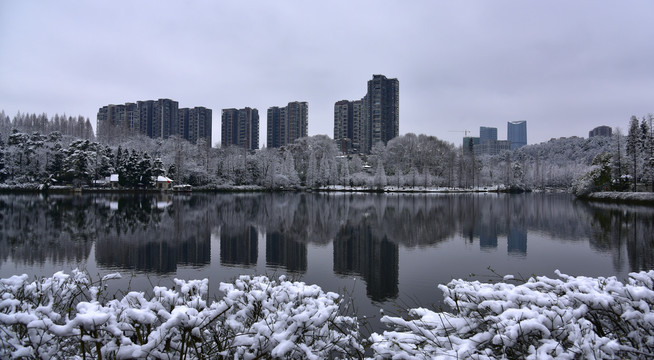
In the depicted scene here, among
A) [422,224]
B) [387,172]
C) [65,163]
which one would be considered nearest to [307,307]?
[422,224]

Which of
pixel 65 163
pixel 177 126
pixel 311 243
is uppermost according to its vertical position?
pixel 177 126

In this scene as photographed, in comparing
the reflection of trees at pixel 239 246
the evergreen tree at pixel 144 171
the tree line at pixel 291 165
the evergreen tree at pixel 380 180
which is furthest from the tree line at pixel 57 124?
the reflection of trees at pixel 239 246

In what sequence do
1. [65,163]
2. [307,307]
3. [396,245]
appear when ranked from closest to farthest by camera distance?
[307,307]
[396,245]
[65,163]

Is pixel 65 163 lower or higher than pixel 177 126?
lower

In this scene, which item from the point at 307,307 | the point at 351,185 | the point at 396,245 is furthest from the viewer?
the point at 351,185

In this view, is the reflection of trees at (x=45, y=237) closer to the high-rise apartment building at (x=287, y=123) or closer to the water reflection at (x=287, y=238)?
the water reflection at (x=287, y=238)

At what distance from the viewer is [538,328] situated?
6.94 ft

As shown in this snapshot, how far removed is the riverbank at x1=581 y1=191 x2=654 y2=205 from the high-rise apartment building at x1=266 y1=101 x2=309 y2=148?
8164cm

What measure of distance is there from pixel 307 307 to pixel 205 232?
51.5 feet

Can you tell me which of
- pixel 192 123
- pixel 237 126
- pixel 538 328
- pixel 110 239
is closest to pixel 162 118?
pixel 192 123

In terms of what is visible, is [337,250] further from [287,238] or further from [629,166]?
[629,166]

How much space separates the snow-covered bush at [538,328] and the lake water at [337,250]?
13.4ft

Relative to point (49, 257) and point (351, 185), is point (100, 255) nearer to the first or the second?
point (49, 257)

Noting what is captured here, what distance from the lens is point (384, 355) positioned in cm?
252
